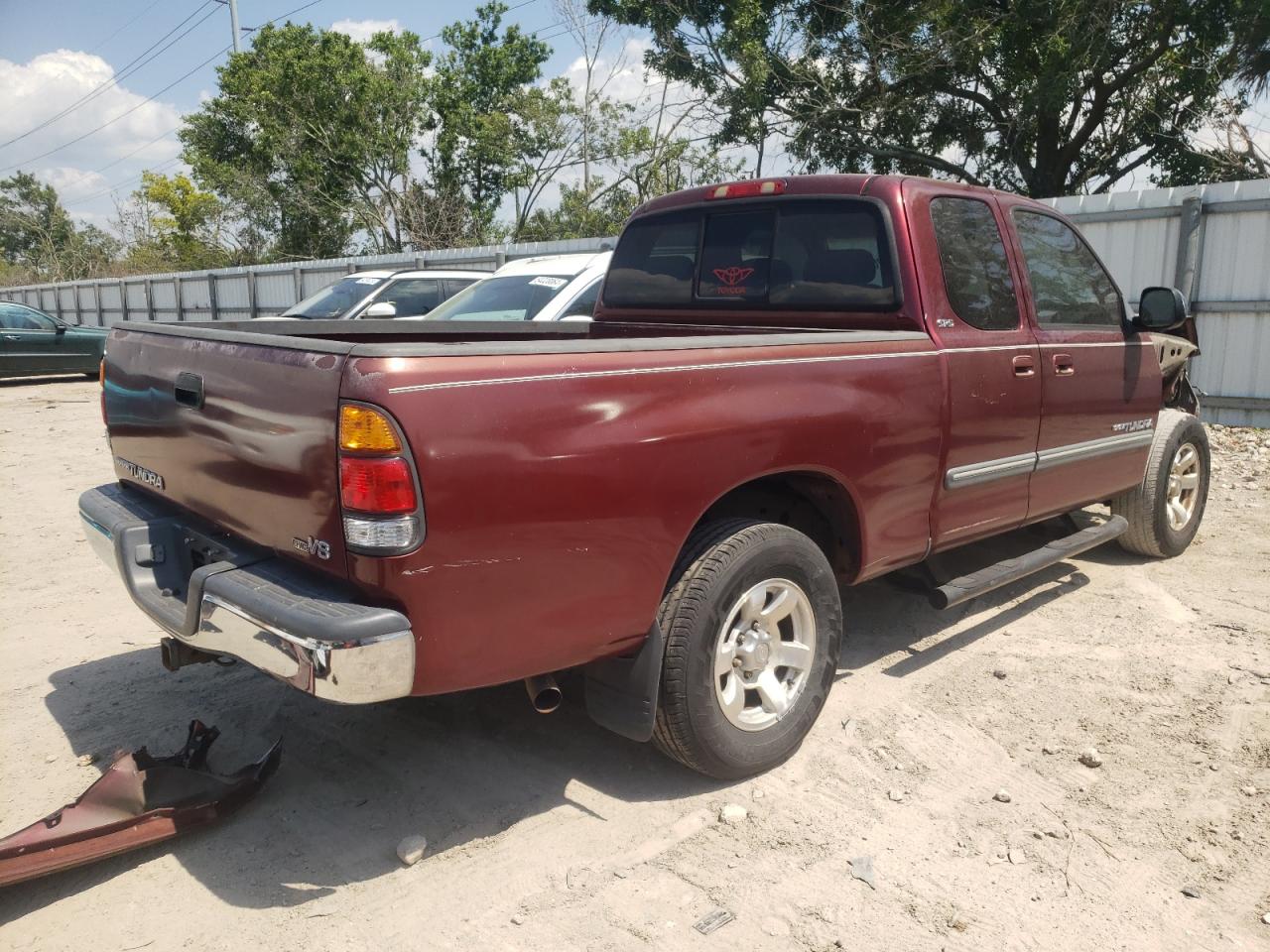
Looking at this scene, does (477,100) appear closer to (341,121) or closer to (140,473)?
(341,121)

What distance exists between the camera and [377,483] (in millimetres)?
2414

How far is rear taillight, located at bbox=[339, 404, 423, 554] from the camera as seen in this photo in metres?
2.40

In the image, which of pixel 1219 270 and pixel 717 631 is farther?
pixel 1219 270

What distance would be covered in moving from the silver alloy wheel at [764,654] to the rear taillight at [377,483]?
1.17 meters

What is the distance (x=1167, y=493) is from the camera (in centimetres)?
578

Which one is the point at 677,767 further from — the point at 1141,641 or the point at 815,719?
the point at 1141,641

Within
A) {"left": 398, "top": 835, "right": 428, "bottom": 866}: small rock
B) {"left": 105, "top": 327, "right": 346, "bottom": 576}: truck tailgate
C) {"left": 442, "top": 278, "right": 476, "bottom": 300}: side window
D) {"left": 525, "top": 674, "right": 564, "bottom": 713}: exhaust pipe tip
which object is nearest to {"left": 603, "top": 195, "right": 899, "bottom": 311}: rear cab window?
{"left": 525, "top": 674, "right": 564, "bottom": 713}: exhaust pipe tip

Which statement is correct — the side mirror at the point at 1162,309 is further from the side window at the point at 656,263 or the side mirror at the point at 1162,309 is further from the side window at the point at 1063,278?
the side window at the point at 656,263

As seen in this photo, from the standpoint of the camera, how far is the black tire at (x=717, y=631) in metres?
3.05

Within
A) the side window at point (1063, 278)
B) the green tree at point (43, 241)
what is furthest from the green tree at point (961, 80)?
the green tree at point (43, 241)

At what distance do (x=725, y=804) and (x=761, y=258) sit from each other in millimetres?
2286

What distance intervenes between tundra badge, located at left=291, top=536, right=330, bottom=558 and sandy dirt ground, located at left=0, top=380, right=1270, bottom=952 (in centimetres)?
97

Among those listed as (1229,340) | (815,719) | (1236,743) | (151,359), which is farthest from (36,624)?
(1229,340)

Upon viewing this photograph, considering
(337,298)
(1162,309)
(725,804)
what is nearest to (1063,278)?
(1162,309)
